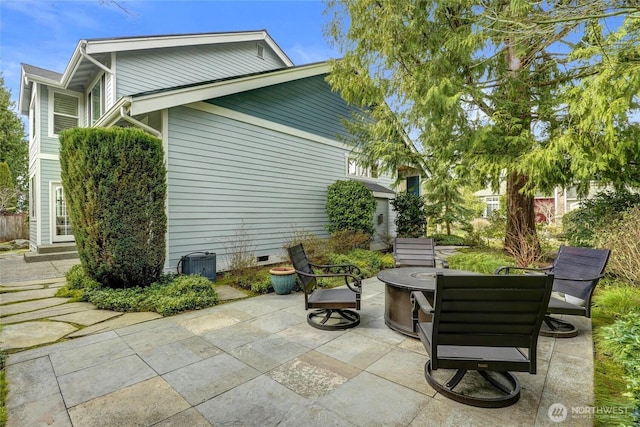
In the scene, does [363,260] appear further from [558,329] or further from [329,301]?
[558,329]

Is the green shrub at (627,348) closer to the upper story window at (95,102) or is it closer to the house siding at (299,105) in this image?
the house siding at (299,105)

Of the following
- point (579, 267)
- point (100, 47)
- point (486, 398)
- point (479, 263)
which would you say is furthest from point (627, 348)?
point (100, 47)

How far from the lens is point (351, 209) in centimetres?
981

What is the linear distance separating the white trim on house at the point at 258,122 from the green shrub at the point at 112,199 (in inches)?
86.1

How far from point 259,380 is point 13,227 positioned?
19.2 m

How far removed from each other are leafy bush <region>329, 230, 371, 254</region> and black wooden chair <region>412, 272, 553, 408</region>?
650 cm

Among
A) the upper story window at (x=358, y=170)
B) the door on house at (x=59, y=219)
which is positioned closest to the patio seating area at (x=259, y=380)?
the upper story window at (x=358, y=170)

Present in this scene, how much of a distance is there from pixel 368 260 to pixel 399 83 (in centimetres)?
470

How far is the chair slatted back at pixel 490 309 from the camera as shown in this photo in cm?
223

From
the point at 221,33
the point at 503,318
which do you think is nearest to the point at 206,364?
the point at 503,318

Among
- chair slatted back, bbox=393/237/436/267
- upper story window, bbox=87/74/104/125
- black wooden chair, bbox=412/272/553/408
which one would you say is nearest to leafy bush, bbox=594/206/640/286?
chair slatted back, bbox=393/237/436/267

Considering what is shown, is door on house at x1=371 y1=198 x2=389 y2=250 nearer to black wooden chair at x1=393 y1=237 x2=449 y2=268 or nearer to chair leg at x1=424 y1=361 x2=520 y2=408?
black wooden chair at x1=393 y1=237 x2=449 y2=268

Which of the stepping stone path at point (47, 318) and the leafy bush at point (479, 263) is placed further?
the leafy bush at point (479, 263)

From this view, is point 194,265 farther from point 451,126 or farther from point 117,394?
point 451,126
